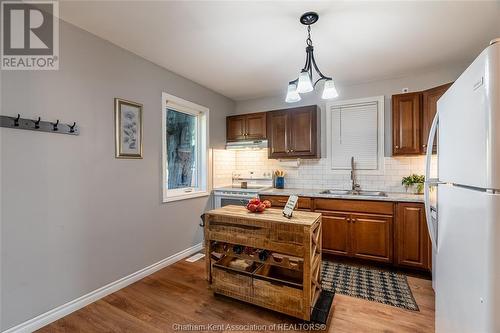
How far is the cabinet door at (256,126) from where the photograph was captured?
154 inches

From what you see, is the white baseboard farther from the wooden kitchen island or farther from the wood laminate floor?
the wooden kitchen island

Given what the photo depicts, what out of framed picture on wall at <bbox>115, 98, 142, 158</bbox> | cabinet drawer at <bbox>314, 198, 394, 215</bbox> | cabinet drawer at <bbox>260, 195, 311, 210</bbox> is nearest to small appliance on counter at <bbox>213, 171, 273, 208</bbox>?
cabinet drawer at <bbox>260, 195, 311, 210</bbox>

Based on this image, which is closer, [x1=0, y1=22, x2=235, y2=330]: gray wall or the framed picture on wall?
[x1=0, y1=22, x2=235, y2=330]: gray wall

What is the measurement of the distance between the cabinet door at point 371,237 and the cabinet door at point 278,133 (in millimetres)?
1429

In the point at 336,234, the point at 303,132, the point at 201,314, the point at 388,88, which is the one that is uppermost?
the point at 388,88

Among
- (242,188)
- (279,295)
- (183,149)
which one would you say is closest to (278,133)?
(242,188)

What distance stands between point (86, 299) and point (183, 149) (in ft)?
6.84

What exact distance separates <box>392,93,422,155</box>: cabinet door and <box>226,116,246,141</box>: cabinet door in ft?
7.38

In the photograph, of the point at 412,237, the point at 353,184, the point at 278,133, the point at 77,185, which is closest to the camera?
the point at 77,185

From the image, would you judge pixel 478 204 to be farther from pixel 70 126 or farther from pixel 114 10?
pixel 70 126

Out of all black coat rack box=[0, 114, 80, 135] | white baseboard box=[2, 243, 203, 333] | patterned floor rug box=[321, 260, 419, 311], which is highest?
black coat rack box=[0, 114, 80, 135]

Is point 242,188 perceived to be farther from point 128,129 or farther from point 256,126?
point 128,129

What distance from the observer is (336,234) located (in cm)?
303

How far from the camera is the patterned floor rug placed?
7.27ft
